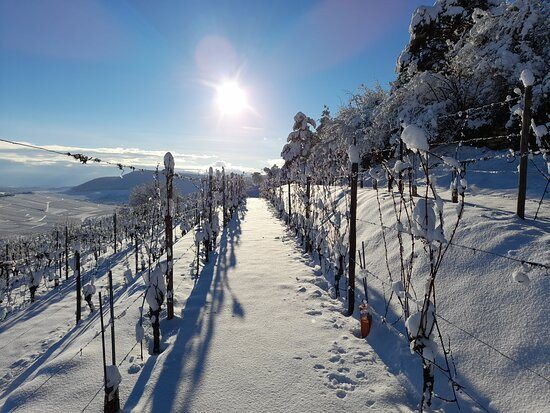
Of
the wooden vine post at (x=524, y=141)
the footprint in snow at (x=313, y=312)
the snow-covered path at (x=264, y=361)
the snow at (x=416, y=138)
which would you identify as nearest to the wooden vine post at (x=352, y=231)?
the snow-covered path at (x=264, y=361)

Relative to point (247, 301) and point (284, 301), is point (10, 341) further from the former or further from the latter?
point (284, 301)

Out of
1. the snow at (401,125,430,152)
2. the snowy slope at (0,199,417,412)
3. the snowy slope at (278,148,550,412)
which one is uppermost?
the snow at (401,125,430,152)

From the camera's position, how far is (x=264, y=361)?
13.9ft

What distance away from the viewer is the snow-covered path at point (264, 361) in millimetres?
3438

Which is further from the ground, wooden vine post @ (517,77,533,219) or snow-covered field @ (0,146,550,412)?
wooden vine post @ (517,77,533,219)

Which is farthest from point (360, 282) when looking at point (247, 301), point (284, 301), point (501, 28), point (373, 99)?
point (373, 99)

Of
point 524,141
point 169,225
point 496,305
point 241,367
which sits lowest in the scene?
point 241,367

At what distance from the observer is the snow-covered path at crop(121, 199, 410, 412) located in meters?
3.44

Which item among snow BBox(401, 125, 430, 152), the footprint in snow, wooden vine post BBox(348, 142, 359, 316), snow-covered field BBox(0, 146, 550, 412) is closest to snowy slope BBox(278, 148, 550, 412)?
snow-covered field BBox(0, 146, 550, 412)

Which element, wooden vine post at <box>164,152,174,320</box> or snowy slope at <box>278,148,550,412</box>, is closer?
snowy slope at <box>278,148,550,412</box>

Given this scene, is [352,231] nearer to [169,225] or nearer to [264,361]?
[264,361]

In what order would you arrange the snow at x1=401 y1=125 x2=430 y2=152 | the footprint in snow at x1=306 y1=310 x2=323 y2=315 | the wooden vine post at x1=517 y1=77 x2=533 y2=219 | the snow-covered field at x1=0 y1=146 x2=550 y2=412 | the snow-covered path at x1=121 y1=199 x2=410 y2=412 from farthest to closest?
the footprint in snow at x1=306 y1=310 x2=323 y2=315, the wooden vine post at x1=517 y1=77 x2=533 y2=219, the snow-covered path at x1=121 y1=199 x2=410 y2=412, the snow-covered field at x1=0 y1=146 x2=550 y2=412, the snow at x1=401 y1=125 x2=430 y2=152

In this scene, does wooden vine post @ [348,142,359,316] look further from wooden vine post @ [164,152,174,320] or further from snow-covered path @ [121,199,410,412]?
wooden vine post @ [164,152,174,320]

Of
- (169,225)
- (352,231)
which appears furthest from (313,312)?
(169,225)
